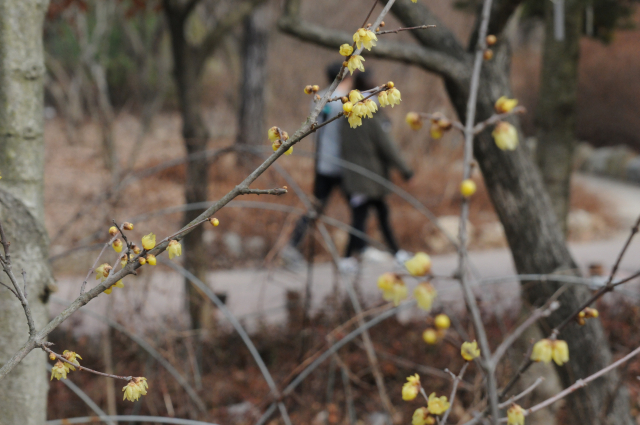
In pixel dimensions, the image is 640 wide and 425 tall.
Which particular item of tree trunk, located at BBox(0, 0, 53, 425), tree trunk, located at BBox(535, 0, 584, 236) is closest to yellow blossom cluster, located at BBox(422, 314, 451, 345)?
tree trunk, located at BBox(0, 0, 53, 425)

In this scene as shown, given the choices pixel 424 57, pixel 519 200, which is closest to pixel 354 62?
pixel 424 57

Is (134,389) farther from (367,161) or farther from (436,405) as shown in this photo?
(367,161)

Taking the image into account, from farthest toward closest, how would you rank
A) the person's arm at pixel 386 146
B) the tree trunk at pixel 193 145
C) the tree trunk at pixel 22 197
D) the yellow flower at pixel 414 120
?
the person's arm at pixel 386 146 < the tree trunk at pixel 193 145 < the tree trunk at pixel 22 197 < the yellow flower at pixel 414 120

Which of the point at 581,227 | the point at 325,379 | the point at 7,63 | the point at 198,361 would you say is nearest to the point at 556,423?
the point at 325,379

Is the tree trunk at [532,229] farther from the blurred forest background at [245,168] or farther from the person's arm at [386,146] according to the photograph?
the person's arm at [386,146]

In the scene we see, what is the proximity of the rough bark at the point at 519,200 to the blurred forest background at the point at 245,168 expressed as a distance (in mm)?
262

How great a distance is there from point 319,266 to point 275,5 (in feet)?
27.3

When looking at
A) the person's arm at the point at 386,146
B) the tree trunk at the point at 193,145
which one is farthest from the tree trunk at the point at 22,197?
the person's arm at the point at 386,146

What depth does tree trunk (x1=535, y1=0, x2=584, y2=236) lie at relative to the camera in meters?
3.35

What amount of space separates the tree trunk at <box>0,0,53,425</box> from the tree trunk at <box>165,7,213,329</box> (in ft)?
6.32

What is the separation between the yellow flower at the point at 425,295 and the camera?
2.60ft

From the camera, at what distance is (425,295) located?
0.80m

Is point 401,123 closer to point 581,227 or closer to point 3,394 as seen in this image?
point 581,227

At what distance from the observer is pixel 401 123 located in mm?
10633
